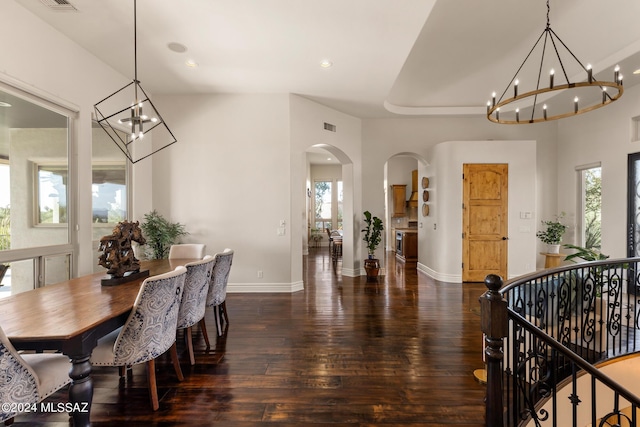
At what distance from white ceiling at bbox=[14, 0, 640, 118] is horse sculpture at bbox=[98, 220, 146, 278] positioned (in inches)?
93.8

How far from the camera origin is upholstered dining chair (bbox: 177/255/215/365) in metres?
2.60

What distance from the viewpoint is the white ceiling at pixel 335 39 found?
304cm

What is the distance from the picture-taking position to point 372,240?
6.21 metres

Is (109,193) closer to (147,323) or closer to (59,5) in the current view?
(59,5)

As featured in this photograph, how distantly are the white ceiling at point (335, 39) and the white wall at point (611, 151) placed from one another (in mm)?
580

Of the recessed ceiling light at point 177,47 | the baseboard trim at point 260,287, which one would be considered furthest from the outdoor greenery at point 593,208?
the recessed ceiling light at point 177,47

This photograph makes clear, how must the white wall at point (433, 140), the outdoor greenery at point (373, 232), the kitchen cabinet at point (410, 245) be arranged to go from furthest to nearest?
the kitchen cabinet at point (410, 245) < the white wall at point (433, 140) < the outdoor greenery at point (373, 232)

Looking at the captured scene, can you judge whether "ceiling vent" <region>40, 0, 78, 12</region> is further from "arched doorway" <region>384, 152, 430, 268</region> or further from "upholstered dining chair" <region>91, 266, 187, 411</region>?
"arched doorway" <region>384, 152, 430, 268</region>

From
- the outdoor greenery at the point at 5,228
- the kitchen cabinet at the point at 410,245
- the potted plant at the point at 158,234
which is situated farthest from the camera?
the kitchen cabinet at the point at 410,245

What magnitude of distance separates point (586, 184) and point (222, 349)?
7.69 metres

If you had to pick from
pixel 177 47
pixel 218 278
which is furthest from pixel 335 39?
pixel 218 278

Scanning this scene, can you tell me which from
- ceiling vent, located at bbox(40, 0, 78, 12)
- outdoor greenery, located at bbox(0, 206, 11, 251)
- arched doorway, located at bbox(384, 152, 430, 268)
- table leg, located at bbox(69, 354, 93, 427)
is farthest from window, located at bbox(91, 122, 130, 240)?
arched doorway, located at bbox(384, 152, 430, 268)

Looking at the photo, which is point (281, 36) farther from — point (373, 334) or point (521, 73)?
point (521, 73)

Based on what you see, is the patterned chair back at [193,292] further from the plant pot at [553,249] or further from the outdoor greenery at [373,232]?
the plant pot at [553,249]
